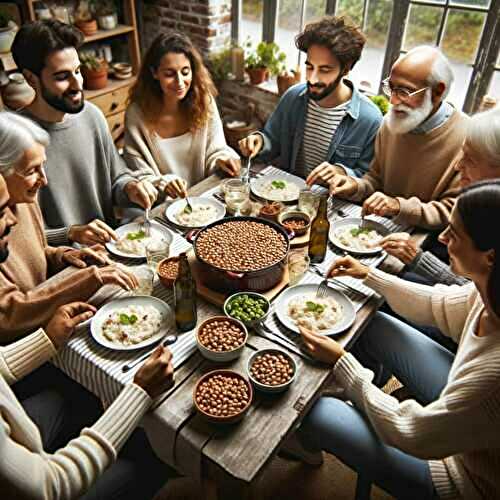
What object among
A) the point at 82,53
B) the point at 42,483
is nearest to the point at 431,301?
the point at 42,483

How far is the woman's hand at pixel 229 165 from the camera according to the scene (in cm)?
261

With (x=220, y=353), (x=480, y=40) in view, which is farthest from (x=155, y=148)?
(x=480, y=40)

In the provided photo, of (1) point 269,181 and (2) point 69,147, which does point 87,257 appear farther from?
(1) point 269,181


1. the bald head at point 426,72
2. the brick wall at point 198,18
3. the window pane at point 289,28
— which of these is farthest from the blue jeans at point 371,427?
the brick wall at point 198,18

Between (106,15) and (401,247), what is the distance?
138 inches

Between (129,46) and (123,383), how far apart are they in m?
3.88

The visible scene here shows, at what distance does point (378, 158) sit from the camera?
2643mm

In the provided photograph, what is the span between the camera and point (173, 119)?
9.32ft

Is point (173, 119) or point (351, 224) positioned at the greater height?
point (173, 119)

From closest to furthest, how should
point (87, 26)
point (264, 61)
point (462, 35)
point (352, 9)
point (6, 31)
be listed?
point (462, 35), point (6, 31), point (352, 9), point (87, 26), point (264, 61)

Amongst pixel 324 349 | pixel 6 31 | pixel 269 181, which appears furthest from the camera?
pixel 6 31

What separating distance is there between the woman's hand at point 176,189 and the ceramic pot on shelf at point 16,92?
1908mm

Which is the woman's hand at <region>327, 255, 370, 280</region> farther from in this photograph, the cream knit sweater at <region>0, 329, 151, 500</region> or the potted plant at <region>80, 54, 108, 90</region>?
the potted plant at <region>80, 54, 108, 90</region>

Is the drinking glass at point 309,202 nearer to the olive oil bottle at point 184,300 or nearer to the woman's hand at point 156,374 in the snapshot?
the olive oil bottle at point 184,300
